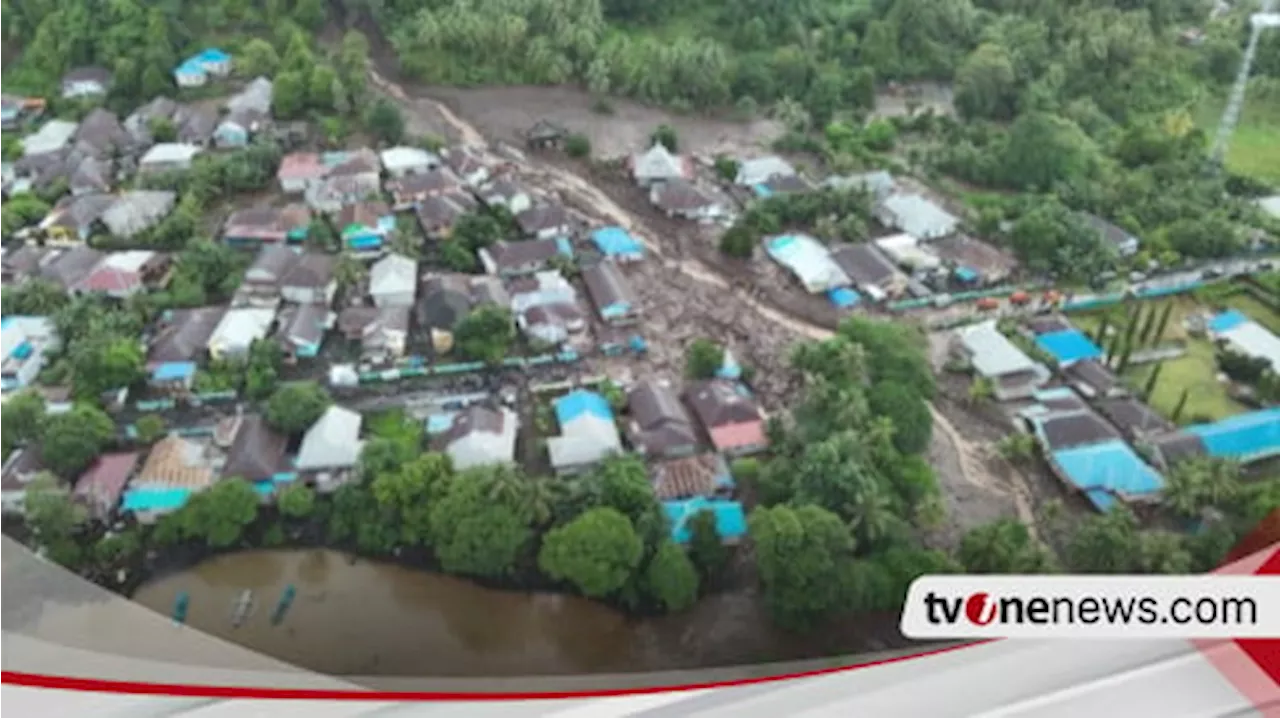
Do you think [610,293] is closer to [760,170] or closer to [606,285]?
[606,285]

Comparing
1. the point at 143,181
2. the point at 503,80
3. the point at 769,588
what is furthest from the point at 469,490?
the point at 503,80

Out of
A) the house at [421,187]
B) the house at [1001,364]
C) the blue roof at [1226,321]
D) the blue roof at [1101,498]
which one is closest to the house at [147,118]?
the house at [421,187]

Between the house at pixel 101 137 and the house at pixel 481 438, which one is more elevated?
the house at pixel 481 438

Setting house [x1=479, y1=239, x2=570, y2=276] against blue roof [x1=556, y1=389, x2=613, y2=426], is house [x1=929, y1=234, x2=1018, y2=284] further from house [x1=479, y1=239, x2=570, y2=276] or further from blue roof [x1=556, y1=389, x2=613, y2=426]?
blue roof [x1=556, y1=389, x2=613, y2=426]

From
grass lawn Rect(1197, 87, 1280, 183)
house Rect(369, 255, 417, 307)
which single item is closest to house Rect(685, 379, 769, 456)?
house Rect(369, 255, 417, 307)

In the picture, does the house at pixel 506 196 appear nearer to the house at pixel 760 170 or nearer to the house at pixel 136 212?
the house at pixel 760 170

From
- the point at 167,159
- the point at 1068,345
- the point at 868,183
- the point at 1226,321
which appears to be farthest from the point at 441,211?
the point at 1226,321

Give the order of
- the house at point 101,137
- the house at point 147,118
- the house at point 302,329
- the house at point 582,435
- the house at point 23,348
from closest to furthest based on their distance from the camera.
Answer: the house at point 582,435
the house at point 23,348
the house at point 302,329
the house at point 101,137
the house at point 147,118
